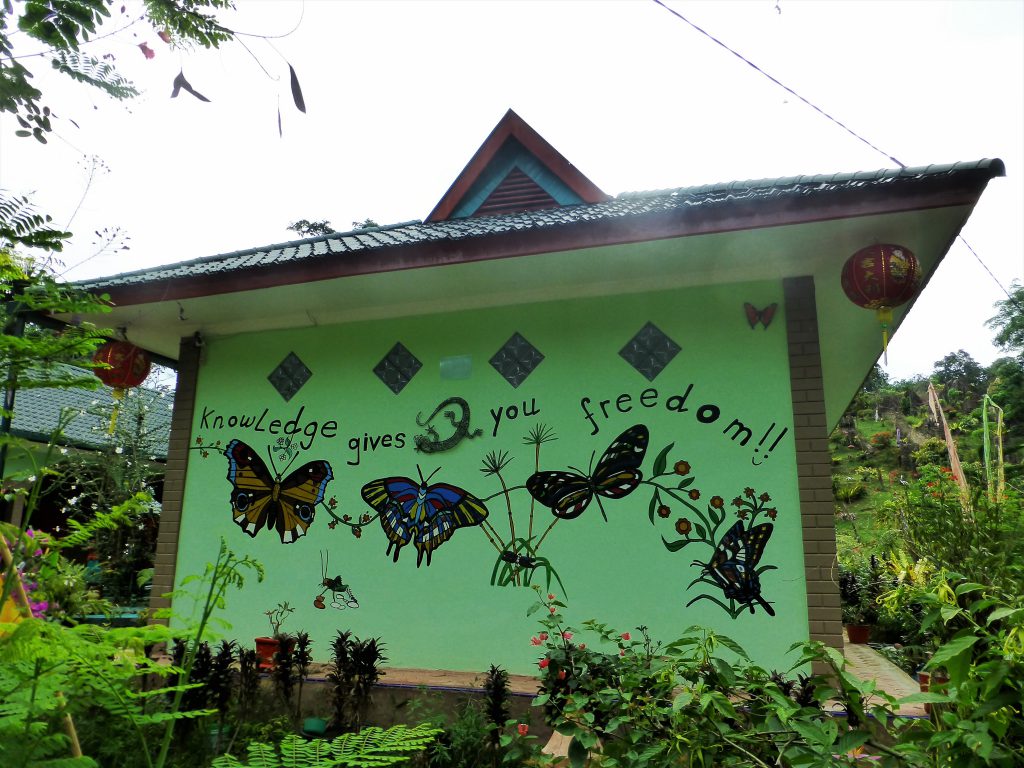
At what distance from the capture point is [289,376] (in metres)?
6.09

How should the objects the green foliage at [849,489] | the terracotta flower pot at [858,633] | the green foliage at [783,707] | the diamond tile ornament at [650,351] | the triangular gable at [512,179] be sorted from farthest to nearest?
the green foliage at [849,489], the terracotta flower pot at [858,633], the triangular gable at [512,179], the diamond tile ornament at [650,351], the green foliage at [783,707]

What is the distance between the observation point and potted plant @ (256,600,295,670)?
4897 millimetres

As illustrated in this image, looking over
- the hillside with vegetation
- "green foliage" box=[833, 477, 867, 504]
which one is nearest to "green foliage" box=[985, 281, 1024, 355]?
the hillside with vegetation

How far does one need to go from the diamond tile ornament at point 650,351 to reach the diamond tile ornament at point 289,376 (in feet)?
9.80

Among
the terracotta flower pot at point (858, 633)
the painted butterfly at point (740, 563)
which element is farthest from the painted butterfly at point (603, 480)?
the terracotta flower pot at point (858, 633)

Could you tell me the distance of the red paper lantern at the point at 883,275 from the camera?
4.17 meters

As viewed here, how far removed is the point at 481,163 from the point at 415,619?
16.3 ft

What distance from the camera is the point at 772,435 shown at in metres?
4.71

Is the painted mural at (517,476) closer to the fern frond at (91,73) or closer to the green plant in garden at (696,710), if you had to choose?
the green plant in garden at (696,710)

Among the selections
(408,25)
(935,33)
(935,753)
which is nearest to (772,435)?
(935,33)

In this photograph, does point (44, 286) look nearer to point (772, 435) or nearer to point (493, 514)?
point (493, 514)

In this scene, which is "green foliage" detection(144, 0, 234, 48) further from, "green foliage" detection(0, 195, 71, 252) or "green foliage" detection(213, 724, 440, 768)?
"green foliage" detection(213, 724, 440, 768)

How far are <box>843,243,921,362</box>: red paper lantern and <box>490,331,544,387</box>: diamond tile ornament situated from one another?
2.38m

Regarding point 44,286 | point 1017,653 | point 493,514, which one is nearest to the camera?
point 1017,653
